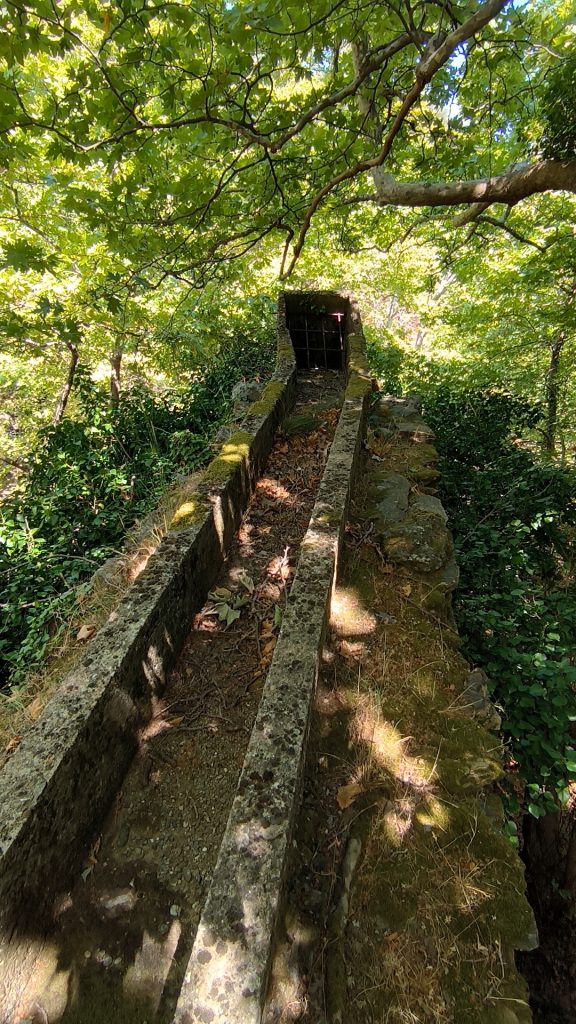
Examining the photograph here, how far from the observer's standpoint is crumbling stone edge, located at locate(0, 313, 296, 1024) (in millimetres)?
1699

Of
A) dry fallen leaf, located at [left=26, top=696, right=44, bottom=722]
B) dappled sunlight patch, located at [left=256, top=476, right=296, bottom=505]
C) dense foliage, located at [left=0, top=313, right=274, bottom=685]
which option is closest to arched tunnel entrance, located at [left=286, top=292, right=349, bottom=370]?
dense foliage, located at [left=0, top=313, right=274, bottom=685]

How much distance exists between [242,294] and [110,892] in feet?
39.8

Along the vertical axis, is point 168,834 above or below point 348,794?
below

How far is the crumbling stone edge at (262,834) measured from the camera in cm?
133

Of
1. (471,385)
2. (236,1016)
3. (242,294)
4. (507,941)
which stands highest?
(242,294)

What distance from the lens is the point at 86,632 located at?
335 centimetres

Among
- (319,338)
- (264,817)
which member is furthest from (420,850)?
(319,338)

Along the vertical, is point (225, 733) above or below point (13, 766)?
below

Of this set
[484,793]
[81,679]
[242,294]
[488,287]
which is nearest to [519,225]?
[488,287]

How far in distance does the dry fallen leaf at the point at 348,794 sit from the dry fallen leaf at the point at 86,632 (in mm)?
2168

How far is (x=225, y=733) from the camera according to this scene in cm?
251

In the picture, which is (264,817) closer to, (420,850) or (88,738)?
(420,850)

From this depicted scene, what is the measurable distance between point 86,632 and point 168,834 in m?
1.68

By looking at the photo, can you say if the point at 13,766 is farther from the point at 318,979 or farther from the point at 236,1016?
the point at 318,979
